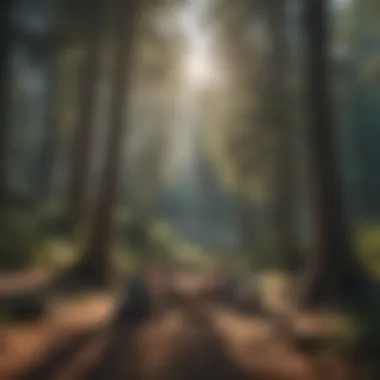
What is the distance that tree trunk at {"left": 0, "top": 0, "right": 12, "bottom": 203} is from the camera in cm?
200

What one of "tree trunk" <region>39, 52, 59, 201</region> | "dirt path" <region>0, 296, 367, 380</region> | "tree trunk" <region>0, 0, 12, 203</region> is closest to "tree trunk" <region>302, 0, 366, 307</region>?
"dirt path" <region>0, 296, 367, 380</region>

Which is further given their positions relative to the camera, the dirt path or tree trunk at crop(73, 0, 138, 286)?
tree trunk at crop(73, 0, 138, 286)

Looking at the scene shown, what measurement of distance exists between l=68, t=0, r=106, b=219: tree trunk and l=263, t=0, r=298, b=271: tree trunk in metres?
0.53

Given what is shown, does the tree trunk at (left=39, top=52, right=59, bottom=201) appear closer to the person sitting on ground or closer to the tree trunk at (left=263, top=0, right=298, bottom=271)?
the person sitting on ground

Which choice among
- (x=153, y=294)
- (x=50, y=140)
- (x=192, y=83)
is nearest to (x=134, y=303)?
(x=153, y=294)

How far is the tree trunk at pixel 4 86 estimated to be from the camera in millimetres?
2004

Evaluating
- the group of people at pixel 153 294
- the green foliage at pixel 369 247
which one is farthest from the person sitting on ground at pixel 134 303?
the green foliage at pixel 369 247

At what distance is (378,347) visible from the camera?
1.84 metres

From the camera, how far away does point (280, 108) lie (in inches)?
77.9

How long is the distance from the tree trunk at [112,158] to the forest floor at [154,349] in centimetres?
10

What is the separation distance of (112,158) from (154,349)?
58cm

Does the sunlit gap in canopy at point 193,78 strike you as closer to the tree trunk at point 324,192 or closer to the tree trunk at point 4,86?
the tree trunk at point 324,192

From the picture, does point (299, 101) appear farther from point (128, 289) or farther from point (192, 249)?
point (128, 289)

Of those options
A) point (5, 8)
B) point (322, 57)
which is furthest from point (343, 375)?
point (5, 8)
